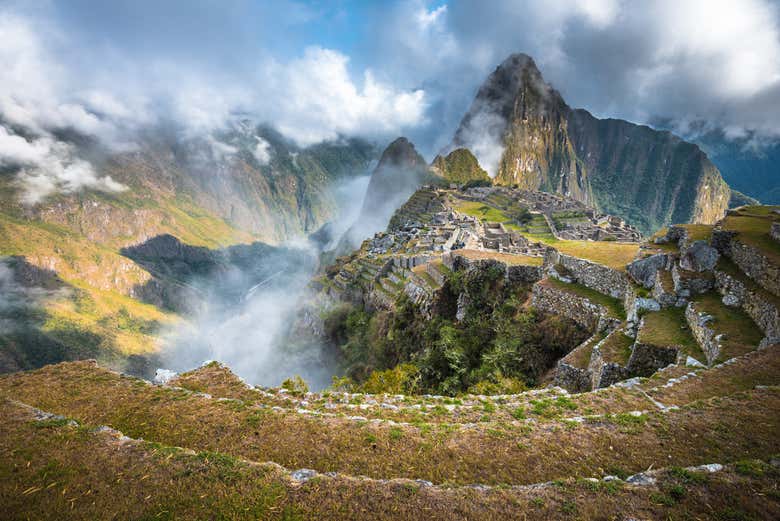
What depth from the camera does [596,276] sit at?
2052 cm

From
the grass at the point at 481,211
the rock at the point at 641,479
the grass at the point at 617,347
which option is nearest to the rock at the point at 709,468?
the rock at the point at 641,479

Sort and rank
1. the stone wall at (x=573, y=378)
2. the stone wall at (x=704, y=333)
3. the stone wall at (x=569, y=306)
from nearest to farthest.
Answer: the stone wall at (x=704, y=333)
the stone wall at (x=573, y=378)
the stone wall at (x=569, y=306)

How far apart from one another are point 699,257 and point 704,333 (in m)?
5.24

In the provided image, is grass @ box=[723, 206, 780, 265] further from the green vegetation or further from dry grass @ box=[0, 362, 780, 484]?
the green vegetation

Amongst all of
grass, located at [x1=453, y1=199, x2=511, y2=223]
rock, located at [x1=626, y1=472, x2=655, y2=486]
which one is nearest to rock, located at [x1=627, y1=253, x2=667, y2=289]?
rock, located at [x1=626, y1=472, x2=655, y2=486]

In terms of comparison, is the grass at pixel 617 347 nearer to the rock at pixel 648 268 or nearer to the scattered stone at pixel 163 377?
the rock at pixel 648 268

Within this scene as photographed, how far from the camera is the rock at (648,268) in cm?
1748

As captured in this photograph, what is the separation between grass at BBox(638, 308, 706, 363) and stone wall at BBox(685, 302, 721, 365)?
21 cm

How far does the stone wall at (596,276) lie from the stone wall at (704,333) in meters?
4.17

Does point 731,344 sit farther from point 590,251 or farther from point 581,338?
point 590,251

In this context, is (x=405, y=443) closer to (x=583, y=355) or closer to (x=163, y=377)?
(x=583, y=355)

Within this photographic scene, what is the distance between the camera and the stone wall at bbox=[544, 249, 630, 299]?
19.0 m

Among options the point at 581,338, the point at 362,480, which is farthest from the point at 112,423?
the point at 581,338

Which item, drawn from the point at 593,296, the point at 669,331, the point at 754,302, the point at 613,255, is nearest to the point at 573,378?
the point at 669,331
